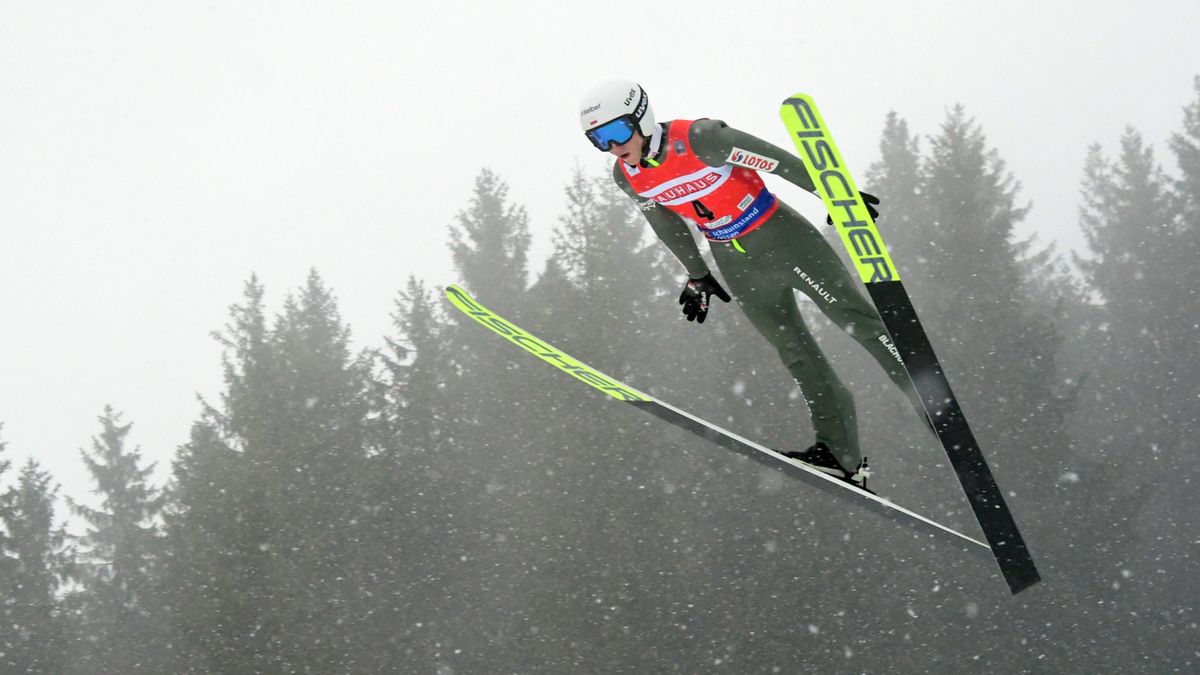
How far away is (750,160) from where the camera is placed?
17.5 ft

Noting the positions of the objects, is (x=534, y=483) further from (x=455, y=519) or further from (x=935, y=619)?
(x=935, y=619)

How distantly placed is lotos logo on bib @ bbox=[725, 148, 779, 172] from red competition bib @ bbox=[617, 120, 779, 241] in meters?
0.19

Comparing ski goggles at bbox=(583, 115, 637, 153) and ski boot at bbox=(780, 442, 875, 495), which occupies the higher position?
ski goggles at bbox=(583, 115, 637, 153)

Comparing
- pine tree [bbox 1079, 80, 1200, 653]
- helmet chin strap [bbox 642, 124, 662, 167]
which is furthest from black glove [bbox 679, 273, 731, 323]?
pine tree [bbox 1079, 80, 1200, 653]

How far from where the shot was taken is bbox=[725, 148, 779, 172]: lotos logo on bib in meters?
5.30

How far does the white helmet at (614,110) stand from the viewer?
17.4ft

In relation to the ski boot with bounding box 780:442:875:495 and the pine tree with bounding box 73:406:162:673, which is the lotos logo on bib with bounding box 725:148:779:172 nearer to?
the ski boot with bounding box 780:442:875:495

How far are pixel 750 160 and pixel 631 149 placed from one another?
0.64 meters

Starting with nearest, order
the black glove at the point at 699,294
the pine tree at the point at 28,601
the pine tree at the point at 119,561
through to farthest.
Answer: the black glove at the point at 699,294 → the pine tree at the point at 119,561 → the pine tree at the point at 28,601

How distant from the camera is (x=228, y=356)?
25922mm

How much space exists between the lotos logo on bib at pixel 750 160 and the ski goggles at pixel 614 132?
0.54 m

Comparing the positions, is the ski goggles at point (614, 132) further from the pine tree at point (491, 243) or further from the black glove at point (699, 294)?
the pine tree at point (491, 243)

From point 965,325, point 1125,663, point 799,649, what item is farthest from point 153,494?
point 1125,663

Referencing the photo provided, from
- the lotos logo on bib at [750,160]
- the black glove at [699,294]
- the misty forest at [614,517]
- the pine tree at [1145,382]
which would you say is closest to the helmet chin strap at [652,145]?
the lotos logo on bib at [750,160]
